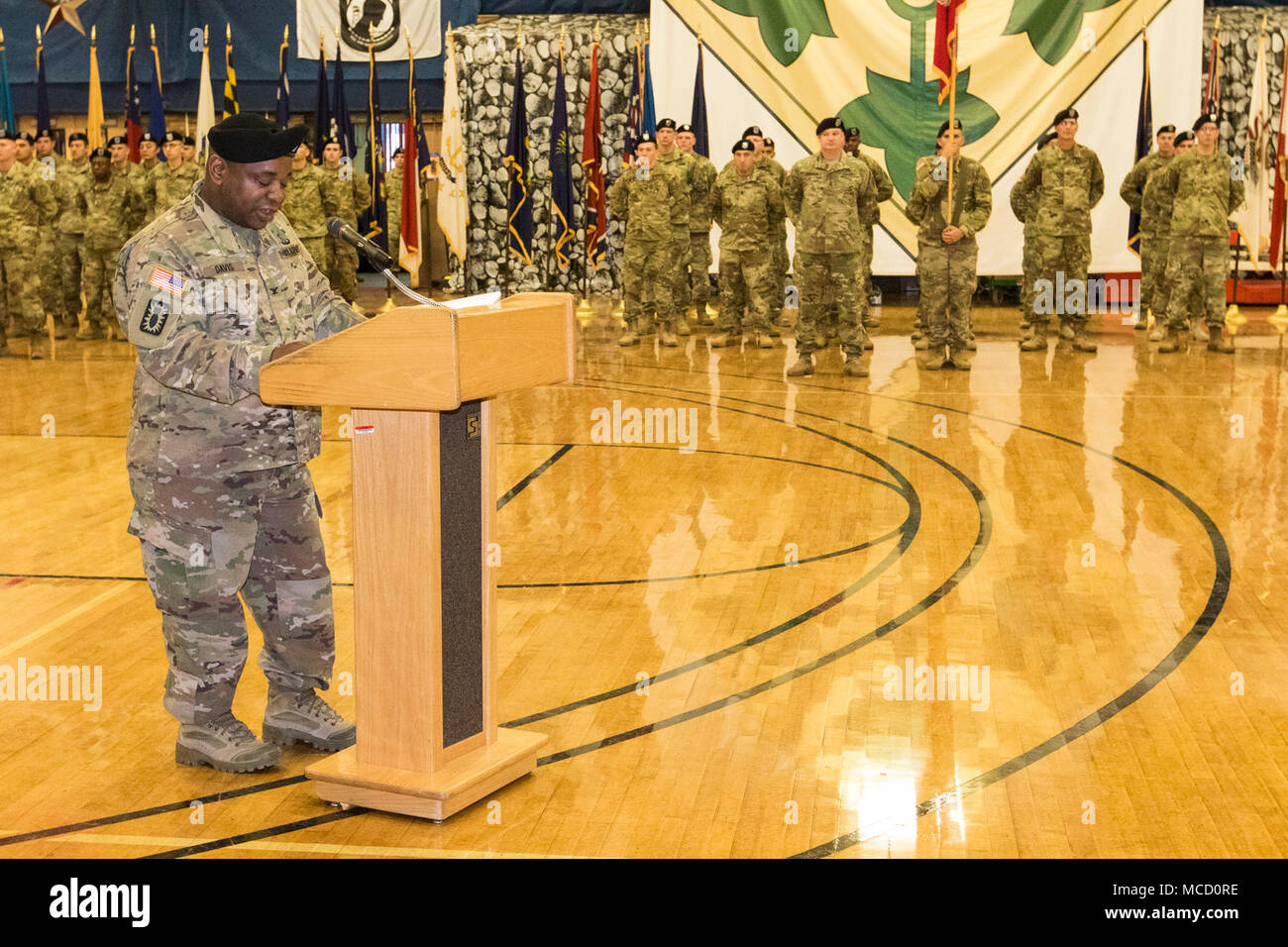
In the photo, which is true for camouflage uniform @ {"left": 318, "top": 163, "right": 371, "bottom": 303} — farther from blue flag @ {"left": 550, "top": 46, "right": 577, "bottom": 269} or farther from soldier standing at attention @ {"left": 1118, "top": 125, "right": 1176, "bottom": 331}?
soldier standing at attention @ {"left": 1118, "top": 125, "right": 1176, "bottom": 331}

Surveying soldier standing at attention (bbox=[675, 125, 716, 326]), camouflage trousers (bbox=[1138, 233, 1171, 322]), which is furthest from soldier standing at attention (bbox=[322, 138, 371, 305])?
camouflage trousers (bbox=[1138, 233, 1171, 322])

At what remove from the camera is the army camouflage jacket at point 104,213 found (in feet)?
37.6

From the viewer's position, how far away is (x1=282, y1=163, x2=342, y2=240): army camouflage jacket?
12.4 metres

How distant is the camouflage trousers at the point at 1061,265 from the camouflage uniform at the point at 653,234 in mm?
2631

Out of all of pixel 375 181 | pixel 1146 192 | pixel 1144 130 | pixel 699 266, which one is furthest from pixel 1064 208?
pixel 375 181

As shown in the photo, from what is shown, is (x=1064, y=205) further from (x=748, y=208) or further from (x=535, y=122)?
(x=535, y=122)

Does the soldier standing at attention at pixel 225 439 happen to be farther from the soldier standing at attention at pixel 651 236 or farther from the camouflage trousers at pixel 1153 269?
the camouflage trousers at pixel 1153 269

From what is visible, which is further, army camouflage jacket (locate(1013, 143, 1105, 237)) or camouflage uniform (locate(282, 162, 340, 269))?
camouflage uniform (locate(282, 162, 340, 269))

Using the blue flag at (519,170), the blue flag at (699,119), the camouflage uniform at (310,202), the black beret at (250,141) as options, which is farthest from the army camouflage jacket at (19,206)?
the black beret at (250,141)

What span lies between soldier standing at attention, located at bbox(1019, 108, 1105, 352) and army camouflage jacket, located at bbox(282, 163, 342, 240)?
594cm

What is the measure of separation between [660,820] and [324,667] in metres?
0.87

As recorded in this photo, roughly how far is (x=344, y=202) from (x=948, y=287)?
237 inches

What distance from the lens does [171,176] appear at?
1168cm
